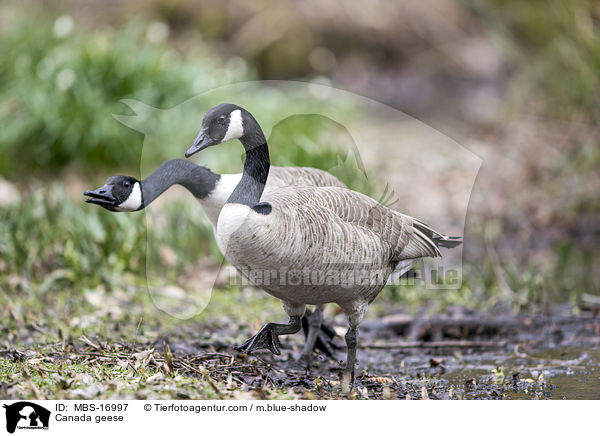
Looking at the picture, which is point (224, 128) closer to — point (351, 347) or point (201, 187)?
point (201, 187)

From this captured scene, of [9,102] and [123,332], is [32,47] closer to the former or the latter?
[9,102]

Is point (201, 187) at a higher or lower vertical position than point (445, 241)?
higher

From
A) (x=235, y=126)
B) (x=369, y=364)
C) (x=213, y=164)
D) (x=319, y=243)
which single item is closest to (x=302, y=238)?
(x=319, y=243)

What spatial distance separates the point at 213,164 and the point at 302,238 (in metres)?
3.41

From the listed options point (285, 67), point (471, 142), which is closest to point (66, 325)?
point (471, 142)

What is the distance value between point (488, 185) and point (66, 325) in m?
6.47

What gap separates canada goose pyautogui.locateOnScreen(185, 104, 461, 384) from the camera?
154 inches

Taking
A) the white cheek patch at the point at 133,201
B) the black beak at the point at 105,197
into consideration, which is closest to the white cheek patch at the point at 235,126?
the white cheek patch at the point at 133,201

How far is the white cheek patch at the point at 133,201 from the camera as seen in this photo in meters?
3.76

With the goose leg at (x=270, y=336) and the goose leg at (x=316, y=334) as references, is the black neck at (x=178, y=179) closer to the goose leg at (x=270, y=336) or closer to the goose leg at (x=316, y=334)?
the goose leg at (x=270, y=336)

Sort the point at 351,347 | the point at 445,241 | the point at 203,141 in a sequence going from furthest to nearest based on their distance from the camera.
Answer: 1. the point at 445,241
2. the point at 351,347
3. the point at 203,141

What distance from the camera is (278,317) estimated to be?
20.6 ft

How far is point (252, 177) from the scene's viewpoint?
4.09 m
